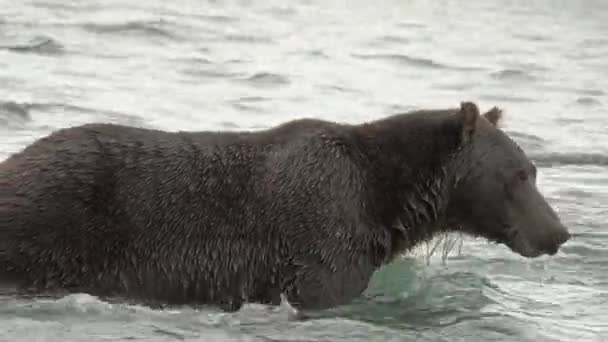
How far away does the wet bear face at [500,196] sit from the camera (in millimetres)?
8750

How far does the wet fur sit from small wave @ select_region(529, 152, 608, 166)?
592 cm

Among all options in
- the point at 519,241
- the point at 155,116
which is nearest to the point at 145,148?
the point at 519,241

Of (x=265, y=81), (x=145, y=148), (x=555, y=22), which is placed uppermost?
(x=555, y=22)

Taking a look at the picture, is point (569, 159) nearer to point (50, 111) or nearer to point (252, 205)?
point (50, 111)

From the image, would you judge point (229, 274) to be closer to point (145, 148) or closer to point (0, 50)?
point (145, 148)

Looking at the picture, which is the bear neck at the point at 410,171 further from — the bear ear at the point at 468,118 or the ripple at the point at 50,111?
the ripple at the point at 50,111

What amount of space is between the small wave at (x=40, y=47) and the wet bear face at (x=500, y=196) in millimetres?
10880

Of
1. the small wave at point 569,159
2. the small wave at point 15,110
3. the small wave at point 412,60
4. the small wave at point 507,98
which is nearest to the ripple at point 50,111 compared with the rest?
the small wave at point 15,110

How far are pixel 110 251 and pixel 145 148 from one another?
2.34 feet

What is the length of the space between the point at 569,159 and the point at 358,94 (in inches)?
156

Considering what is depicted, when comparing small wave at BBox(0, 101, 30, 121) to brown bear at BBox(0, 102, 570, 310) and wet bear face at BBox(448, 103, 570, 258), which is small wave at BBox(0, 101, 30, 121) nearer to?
brown bear at BBox(0, 102, 570, 310)

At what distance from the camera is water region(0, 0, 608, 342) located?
27.2 feet

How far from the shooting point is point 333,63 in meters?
Result: 20.2

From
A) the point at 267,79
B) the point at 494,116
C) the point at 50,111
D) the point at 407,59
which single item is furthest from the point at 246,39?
the point at 494,116
